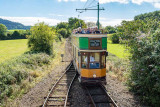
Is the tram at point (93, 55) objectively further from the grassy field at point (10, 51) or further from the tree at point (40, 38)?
the tree at point (40, 38)

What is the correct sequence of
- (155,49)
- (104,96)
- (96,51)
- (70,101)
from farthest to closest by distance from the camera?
(96,51) → (104,96) → (70,101) → (155,49)

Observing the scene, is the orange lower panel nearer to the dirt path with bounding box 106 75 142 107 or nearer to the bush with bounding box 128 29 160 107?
the dirt path with bounding box 106 75 142 107

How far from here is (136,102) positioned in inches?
357

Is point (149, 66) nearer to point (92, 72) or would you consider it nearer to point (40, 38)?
point (92, 72)

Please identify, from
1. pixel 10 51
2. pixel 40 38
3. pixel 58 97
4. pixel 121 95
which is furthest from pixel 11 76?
pixel 10 51

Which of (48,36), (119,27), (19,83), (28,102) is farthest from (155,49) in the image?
(48,36)

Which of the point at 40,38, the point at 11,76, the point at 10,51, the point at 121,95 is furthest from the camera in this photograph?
the point at 10,51

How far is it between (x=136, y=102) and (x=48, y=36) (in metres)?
20.9

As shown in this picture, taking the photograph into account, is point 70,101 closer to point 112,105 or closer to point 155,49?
point 112,105

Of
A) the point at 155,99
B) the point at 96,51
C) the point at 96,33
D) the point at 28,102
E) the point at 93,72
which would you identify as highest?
the point at 96,33

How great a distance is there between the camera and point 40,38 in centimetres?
2545

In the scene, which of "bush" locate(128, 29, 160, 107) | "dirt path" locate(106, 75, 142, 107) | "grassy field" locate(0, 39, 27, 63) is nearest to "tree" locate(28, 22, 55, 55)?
"grassy field" locate(0, 39, 27, 63)

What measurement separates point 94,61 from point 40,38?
1689cm

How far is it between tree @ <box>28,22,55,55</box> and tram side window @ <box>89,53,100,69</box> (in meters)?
16.4
